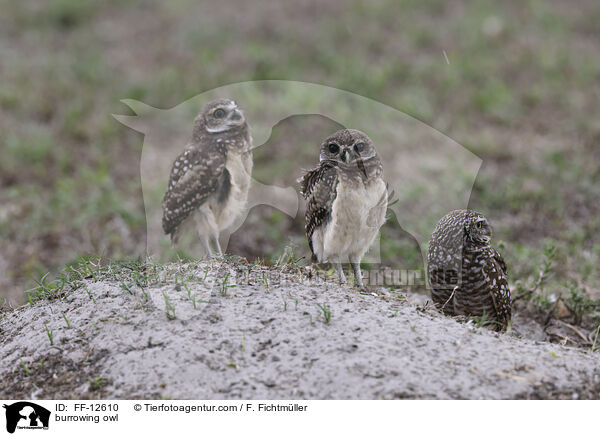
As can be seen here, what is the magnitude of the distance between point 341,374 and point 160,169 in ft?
21.4

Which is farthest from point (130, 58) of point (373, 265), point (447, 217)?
point (447, 217)

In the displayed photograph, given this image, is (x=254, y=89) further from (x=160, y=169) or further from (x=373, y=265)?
(x=373, y=265)

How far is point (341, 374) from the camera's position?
3.47 metres

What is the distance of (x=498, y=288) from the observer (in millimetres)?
4707

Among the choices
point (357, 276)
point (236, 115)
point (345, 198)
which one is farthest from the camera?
point (236, 115)

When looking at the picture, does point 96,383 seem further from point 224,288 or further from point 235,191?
point 235,191

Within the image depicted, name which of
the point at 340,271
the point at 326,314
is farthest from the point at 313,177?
the point at 326,314

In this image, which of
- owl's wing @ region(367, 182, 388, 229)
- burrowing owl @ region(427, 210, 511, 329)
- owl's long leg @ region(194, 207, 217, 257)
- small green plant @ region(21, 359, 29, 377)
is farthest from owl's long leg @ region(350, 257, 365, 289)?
small green plant @ region(21, 359, 29, 377)

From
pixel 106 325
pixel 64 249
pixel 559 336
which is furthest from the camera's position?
pixel 64 249

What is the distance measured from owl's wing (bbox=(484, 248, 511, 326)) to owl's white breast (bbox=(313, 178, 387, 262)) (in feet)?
2.77

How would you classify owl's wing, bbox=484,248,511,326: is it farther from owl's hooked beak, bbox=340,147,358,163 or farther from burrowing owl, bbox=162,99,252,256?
burrowing owl, bbox=162,99,252,256

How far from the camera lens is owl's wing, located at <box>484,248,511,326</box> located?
15.4 ft
